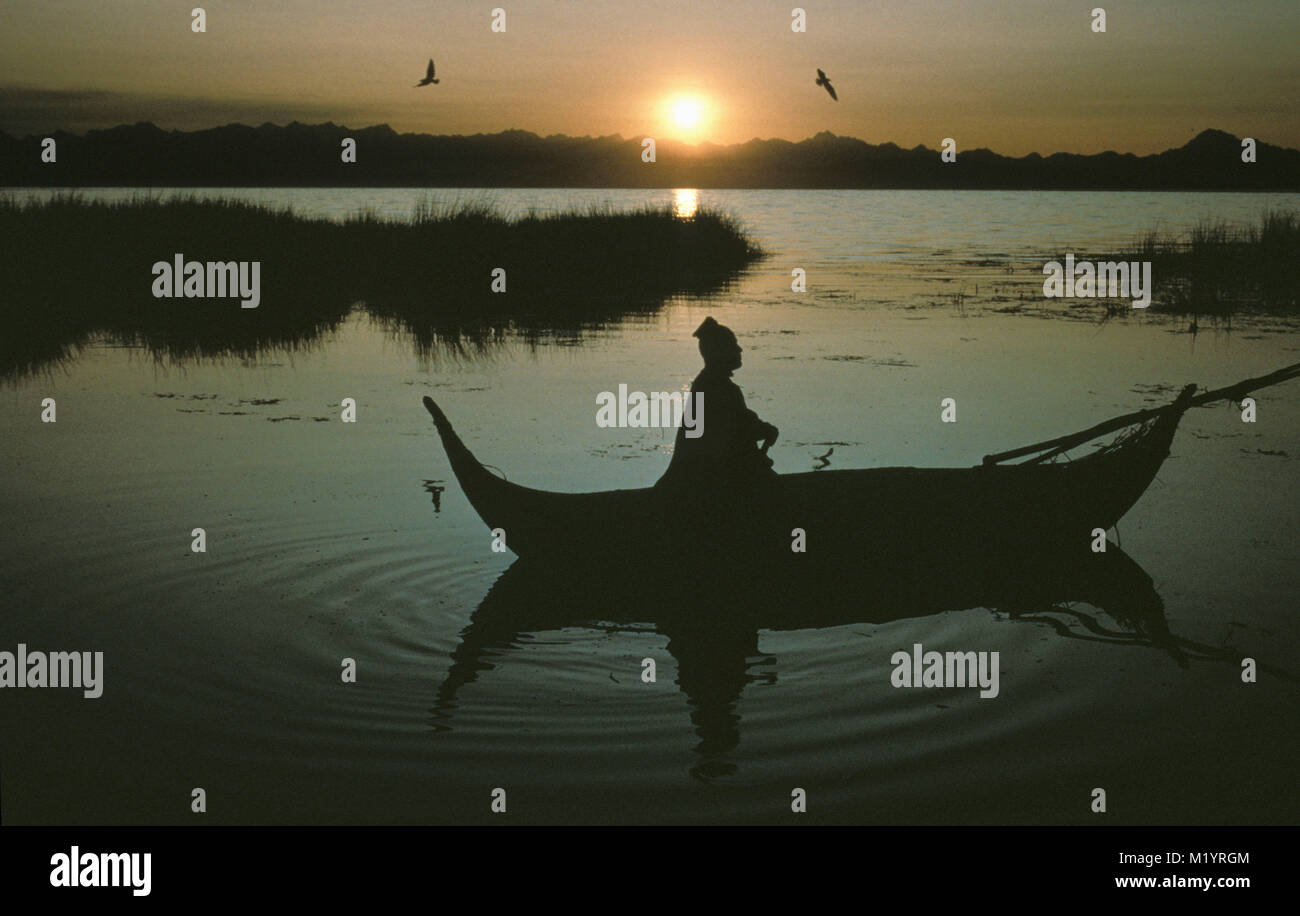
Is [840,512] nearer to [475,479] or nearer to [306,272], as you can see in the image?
[475,479]

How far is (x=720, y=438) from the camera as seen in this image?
6.84 m

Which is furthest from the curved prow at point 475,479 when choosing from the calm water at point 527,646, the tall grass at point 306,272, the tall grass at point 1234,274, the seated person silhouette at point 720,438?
the tall grass at point 1234,274

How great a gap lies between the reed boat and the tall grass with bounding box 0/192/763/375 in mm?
9131

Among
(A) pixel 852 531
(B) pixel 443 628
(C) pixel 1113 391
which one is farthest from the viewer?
(C) pixel 1113 391

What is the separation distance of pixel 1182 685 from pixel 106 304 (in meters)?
16.8

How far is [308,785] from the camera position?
4.77 metres

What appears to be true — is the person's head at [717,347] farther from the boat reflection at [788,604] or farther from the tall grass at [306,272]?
the tall grass at [306,272]

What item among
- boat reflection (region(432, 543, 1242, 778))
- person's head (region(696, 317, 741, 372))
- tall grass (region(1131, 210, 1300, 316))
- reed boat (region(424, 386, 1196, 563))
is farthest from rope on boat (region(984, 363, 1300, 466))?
tall grass (region(1131, 210, 1300, 316))

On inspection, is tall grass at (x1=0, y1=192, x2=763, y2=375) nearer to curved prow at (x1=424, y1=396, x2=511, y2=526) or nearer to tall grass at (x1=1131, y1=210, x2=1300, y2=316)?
tall grass at (x1=1131, y1=210, x2=1300, y2=316)

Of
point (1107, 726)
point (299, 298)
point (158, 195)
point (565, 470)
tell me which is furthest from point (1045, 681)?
point (158, 195)

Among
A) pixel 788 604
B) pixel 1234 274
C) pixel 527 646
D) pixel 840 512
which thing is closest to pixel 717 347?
pixel 840 512

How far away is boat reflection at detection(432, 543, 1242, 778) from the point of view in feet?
20.4

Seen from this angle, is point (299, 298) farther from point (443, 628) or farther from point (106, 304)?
point (443, 628)

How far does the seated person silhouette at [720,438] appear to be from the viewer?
266 inches
